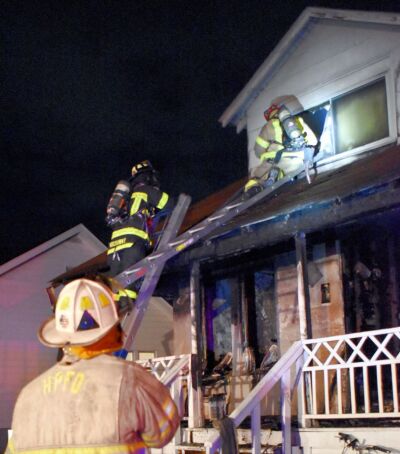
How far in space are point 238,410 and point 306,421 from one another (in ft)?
3.68

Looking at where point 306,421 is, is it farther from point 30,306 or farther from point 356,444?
point 30,306

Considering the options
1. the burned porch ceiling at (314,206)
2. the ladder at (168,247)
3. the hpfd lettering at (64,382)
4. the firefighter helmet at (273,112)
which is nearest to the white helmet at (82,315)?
the hpfd lettering at (64,382)

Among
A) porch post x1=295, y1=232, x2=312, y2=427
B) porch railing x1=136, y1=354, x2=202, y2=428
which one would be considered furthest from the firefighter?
porch railing x1=136, y1=354, x2=202, y2=428

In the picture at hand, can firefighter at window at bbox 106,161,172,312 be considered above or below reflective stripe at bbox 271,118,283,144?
below

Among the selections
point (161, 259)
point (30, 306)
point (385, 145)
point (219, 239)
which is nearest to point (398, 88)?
point (385, 145)

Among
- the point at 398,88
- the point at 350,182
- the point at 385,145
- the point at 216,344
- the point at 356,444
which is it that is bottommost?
the point at 356,444

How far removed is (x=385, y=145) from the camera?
10.2 meters

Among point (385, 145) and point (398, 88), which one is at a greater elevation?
point (398, 88)

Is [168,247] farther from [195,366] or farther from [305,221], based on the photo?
[305,221]

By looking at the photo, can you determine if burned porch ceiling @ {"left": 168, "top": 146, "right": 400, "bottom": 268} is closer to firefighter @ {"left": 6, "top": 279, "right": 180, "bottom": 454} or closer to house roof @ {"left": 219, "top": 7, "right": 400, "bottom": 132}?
house roof @ {"left": 219, "top": 7, "right": 400, "bottom": 132}

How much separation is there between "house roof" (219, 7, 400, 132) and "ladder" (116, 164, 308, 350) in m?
3.09

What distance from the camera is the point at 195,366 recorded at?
9320mm

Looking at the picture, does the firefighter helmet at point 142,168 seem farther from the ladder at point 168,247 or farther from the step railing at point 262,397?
the step railing at point 262,397

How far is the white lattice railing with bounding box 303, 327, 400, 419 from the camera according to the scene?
7.16 m
